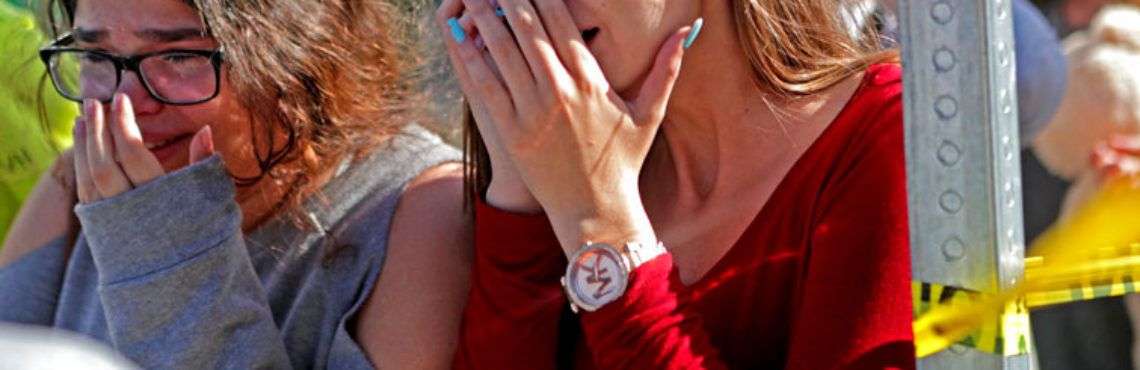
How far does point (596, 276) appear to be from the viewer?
5.33ft

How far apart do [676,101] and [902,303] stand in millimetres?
372

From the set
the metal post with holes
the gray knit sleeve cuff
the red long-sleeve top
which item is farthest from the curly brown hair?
the metal post with holes

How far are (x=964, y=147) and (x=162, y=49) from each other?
118 centimetres

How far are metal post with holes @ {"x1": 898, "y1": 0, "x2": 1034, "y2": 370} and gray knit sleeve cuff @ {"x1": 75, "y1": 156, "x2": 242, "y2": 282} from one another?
98 cm

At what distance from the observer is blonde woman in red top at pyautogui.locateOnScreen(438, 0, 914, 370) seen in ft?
5.19

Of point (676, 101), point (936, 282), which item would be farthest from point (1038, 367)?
point (676, 101)

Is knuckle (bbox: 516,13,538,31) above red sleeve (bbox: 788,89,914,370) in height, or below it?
above

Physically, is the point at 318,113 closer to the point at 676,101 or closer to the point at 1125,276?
the point at 676,101

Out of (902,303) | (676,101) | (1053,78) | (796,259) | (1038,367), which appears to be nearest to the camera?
(1053,78)

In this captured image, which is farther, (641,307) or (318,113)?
(318,113)

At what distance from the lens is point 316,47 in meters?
2.12

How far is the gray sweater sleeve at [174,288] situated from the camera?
189 cm

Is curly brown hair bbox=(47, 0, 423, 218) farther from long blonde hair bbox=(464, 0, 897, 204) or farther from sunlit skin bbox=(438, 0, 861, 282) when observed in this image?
long blonde hair bbox=(464, 0, 897, 204)

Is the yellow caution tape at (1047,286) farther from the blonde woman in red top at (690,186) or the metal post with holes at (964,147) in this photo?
the blonde woman in red top at (690,186)
